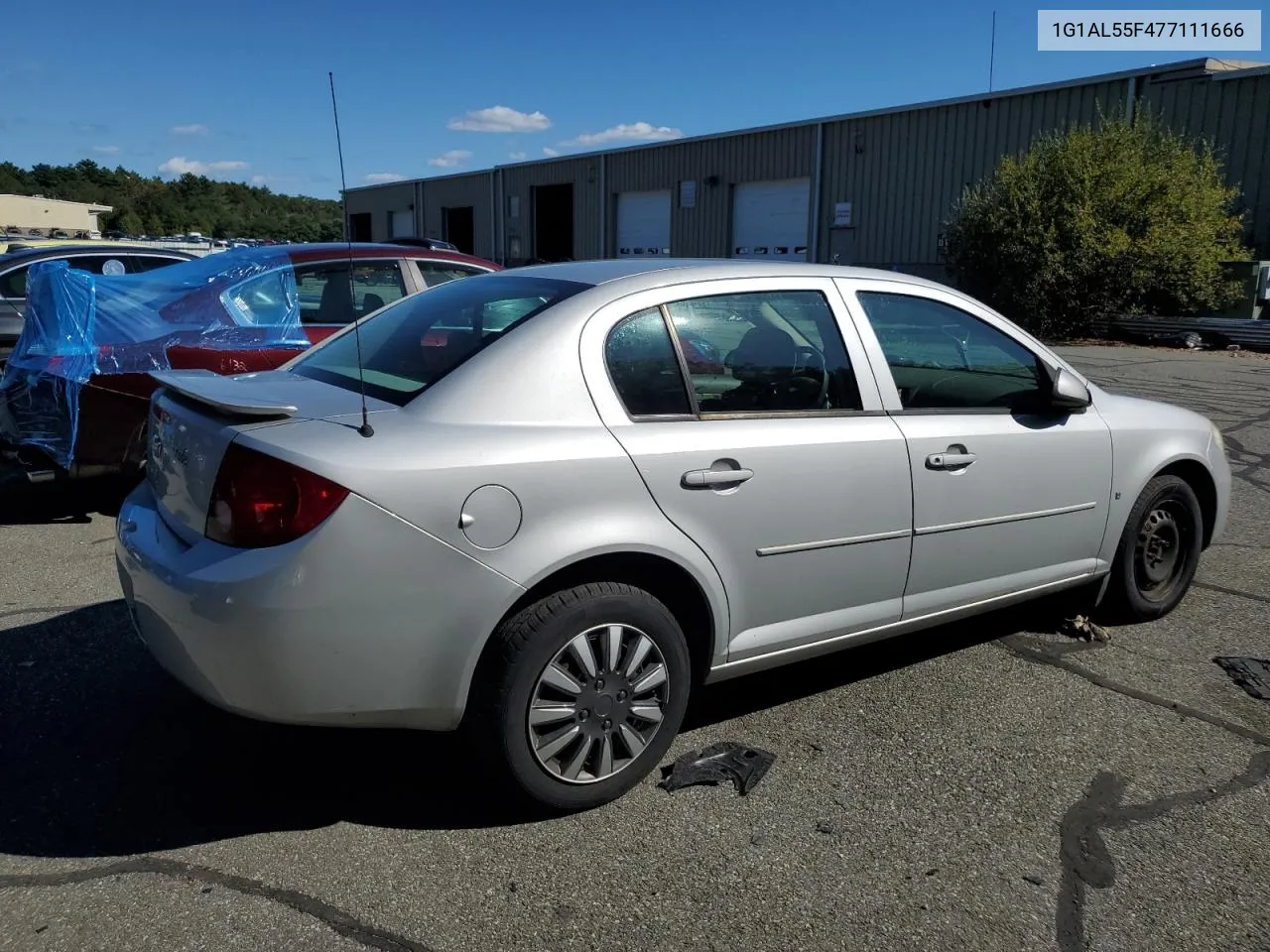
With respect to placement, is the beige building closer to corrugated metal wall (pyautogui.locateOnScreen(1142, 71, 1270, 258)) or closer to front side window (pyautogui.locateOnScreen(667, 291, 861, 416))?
corrugated metal wall (pyautogui.locateOnScreen(1142, 71, 1270, 258))

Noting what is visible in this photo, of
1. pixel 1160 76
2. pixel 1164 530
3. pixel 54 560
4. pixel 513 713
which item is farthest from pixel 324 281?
pixel 1160 76

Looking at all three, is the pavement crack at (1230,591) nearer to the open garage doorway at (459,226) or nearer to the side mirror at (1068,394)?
the side mirror at (1068,394)

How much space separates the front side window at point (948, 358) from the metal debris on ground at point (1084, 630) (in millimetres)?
1175

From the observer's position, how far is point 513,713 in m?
2.75

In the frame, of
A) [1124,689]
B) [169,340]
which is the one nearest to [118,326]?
[169,340]

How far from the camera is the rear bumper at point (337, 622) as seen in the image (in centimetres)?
252

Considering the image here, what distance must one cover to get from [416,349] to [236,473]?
0.83m

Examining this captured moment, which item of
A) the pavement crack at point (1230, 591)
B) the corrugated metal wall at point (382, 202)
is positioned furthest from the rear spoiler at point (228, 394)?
A: the corrugated metal wall at point (382, 202)

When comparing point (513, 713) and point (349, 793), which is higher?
point (513, 713)

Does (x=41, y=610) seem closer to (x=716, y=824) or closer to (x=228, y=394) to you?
(x=228, y=394)

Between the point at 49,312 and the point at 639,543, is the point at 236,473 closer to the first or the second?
the point at 639,543

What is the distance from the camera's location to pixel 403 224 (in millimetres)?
47344

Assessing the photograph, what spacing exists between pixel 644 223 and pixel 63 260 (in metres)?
26.1

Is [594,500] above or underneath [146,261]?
underneath
